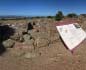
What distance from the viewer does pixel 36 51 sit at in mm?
9203

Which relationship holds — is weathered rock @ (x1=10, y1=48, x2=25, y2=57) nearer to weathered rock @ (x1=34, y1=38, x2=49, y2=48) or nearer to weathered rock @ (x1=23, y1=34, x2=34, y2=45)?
weathered rock @ (x1=23, y1=34, x2=34, y2=45)

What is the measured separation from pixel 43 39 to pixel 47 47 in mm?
508

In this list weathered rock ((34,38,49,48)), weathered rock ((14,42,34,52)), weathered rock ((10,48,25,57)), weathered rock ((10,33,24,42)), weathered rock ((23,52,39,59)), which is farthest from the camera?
weathered rock ((10,33,24,42))

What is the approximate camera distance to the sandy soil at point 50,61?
7.68 m

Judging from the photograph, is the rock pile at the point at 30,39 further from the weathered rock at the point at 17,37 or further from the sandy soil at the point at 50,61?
the sandy soil at the point at 50,61

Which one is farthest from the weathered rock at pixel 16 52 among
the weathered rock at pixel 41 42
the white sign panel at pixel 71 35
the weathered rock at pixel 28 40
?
the white sign panel at pixel 71 35

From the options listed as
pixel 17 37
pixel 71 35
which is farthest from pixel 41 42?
pixel 71 35

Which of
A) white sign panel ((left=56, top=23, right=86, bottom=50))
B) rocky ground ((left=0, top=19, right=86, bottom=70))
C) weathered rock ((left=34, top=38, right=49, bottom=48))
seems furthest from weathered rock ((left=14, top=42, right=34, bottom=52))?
white sign panel ((left=56, top=23, right=86, bottom=50))

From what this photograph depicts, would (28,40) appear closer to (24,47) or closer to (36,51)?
(24,47)

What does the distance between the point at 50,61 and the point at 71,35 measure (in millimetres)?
1260

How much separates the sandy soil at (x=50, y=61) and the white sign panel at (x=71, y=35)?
0.63m

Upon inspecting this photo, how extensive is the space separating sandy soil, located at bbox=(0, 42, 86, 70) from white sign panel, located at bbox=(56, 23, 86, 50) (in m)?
0.63

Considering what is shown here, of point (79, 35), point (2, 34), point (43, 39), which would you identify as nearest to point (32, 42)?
point (43, 39)

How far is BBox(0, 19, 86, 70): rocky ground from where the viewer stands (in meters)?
7.85
